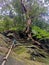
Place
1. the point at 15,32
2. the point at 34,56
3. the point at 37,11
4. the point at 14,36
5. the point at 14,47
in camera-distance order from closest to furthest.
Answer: the point at 34,56 < the point at 14,47 < the point at 14,36 < the point at 15,32 < the point at 37,11

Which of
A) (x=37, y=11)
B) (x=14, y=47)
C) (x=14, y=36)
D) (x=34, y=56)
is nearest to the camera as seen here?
(x=34, y=56)

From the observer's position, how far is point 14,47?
8.23 m

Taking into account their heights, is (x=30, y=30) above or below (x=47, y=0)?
below

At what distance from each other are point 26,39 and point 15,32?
88cm

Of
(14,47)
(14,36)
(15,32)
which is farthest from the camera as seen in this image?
(15,32)

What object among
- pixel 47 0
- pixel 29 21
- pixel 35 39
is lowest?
pixel 35 39

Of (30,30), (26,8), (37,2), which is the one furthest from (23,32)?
(37,2)

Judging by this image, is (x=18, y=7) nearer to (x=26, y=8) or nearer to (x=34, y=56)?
(x=26, y=8)

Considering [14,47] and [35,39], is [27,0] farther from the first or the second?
[14,47]

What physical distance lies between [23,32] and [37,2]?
2.42 m

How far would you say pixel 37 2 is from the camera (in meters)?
11.7

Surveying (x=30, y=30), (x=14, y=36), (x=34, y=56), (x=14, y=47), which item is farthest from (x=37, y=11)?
(x=34, y=56)

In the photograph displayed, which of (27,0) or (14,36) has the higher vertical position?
(27,0)

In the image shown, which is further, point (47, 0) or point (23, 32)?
point (47, 0)
